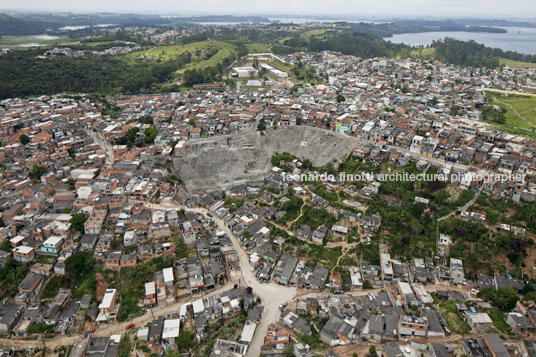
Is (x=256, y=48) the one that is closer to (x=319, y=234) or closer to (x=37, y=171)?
(x=37, y=171)

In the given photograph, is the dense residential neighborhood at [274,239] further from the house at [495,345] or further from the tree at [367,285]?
the tree at [367,285]

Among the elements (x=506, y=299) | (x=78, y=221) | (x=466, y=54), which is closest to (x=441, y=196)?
(x=506, y=299)

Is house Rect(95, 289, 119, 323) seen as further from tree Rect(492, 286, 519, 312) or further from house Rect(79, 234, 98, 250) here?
tree Rect(492, 286, 519, 312)

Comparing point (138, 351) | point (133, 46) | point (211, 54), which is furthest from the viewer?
point (133, 46)

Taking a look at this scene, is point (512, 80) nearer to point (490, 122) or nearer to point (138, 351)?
point (490, 122)

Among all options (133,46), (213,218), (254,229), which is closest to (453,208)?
(254,229)

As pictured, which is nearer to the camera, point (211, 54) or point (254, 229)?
point (254, 229)
